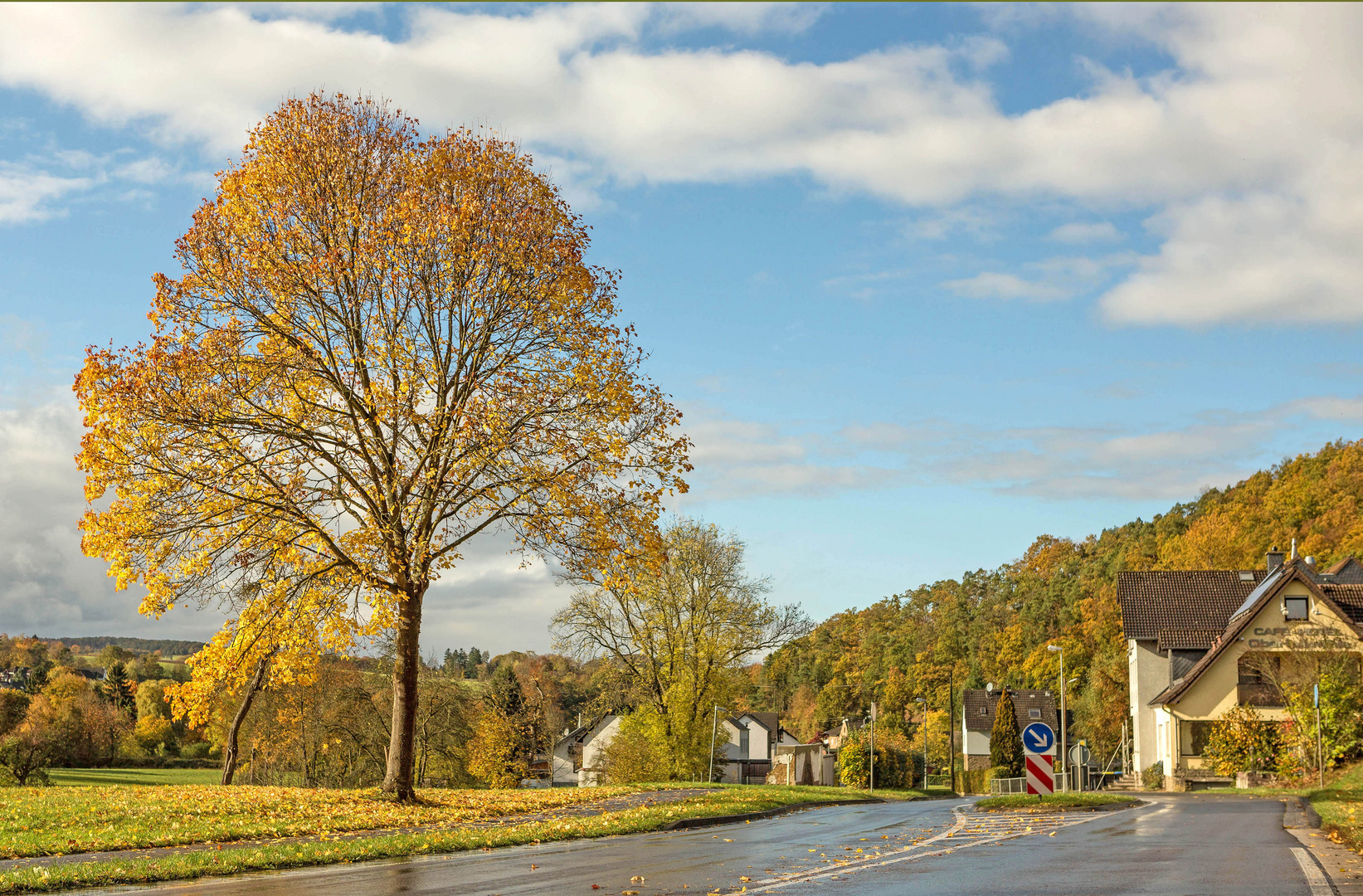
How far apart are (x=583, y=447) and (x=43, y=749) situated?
18052mm

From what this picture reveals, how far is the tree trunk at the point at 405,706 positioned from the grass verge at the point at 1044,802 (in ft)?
40.9

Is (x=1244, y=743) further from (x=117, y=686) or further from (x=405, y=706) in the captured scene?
(x=117, y=686)

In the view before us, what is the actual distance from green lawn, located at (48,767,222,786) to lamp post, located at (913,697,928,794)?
39.7 m

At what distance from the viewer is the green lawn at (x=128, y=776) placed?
46.9 metres

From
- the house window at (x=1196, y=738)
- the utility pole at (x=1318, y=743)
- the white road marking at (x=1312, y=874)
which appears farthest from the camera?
Answer: the house window at (x=1196, y=738)

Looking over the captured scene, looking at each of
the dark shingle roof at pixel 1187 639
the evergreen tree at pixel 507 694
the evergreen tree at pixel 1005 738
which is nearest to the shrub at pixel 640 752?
the dark shingle roof at pixel 1187 639

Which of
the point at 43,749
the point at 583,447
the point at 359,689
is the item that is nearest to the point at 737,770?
the point at 359,689

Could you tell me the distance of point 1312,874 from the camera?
10867 mm

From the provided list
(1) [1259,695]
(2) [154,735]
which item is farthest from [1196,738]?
(2) [154,735]

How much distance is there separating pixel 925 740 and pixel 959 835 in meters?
66.1

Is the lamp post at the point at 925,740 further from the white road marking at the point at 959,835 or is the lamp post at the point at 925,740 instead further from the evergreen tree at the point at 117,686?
the evergreen tree at the point at 117,686

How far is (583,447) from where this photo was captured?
20.5 meters

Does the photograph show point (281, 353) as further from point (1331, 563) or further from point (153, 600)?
point (1331, 563)

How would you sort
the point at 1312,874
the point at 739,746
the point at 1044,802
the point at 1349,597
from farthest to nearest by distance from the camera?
1. the point at 739,746
2. the point at 1349,597
3. the point at 1044,802
4. the point at 1312,874
